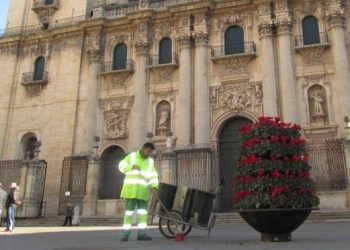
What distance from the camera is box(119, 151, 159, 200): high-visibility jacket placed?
7.12 meters

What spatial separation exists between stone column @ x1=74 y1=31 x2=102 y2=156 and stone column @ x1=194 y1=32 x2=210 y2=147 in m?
6.16

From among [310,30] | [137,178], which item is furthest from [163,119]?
[137,178]

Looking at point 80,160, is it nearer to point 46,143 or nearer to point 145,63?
point 46,143

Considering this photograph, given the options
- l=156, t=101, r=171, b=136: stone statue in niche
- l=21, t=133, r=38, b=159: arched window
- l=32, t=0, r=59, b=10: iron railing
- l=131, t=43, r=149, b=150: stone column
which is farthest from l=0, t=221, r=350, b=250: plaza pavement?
l=32, t=0, r=59, b=10: iron railing

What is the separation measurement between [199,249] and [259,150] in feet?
6.85

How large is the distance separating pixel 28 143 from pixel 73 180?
6.15 m

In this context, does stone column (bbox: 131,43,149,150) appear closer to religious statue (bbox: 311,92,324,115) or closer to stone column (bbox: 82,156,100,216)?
→ stone column (bbox: 82,156,100,216)

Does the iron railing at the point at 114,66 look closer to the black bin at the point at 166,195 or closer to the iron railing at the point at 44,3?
the iron railing at the point at 44,3

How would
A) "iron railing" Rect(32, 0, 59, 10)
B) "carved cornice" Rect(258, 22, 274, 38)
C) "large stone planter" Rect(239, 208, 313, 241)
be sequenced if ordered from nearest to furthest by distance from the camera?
"large stone planter" Rect(239, 208, 313, 241) → "carved cornice" Rect(258, 22, 274, 38) → "iron railing" Rect(32, 0, 59, 10)

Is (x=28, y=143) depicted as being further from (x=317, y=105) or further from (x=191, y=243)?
(x=191, y=243)

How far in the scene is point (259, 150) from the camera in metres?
6.41

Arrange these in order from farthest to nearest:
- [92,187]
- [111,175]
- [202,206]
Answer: [111,175] → [92,187] → [202,206]

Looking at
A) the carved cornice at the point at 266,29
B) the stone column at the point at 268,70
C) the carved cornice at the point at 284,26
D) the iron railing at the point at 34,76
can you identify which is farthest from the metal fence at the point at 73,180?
the carved cornice at the point at 284,26

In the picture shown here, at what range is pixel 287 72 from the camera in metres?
19.5
